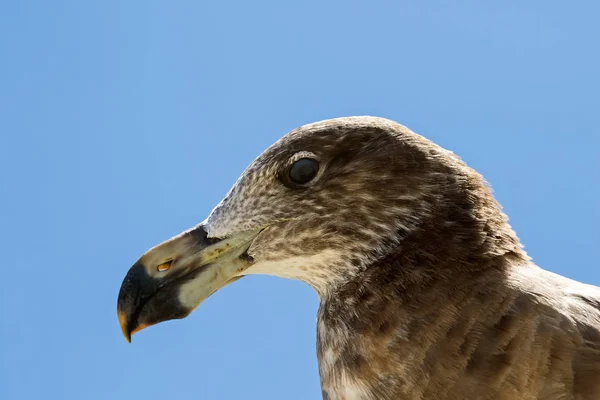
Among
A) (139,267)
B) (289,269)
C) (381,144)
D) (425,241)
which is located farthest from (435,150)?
(139,267)

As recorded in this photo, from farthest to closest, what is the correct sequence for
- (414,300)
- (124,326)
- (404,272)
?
(124,326)
(404,272)
(414,300)

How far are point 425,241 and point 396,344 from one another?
0.41 metres

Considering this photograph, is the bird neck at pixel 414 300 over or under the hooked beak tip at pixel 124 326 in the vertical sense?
under

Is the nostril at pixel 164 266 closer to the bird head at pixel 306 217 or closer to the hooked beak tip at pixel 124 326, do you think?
the bird head at pixel 306 217

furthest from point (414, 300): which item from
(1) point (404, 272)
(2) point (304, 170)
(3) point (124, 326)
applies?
(3) point (124, 326)

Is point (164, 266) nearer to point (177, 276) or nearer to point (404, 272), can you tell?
point (177, 276)

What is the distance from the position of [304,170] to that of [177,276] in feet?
2.03

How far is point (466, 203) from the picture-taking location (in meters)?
2.79

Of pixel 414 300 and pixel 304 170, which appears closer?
pixel 414 300

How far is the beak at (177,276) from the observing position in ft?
9.42

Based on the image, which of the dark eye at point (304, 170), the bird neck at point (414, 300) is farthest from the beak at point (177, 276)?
the bird neck at point (414, 300)

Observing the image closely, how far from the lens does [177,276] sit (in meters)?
2.90

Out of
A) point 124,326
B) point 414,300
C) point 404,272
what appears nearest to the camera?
point 414,300

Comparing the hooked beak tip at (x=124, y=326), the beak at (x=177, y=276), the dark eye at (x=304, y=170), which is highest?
the dark eye at (x=304, y=170)
